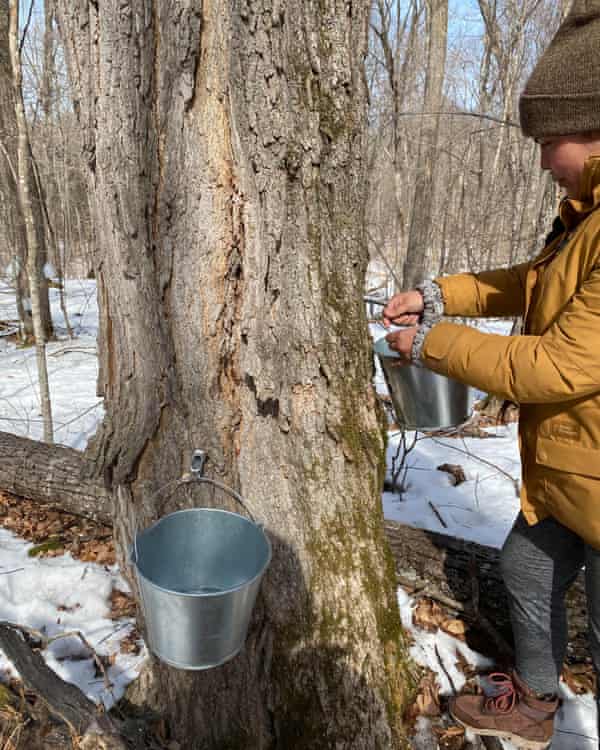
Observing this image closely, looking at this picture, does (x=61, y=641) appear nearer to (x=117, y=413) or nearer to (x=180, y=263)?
(x=117, y=413)

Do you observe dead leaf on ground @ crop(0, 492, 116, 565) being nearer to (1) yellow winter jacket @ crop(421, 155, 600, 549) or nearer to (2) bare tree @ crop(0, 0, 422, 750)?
(2) bare tree @ crop(0, 0, 422, 750)

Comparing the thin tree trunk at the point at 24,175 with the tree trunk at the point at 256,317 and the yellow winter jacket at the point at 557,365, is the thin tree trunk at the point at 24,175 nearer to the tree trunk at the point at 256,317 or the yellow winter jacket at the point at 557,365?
the tree trunk at the point at 256,317

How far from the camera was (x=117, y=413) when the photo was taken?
5.43 ft

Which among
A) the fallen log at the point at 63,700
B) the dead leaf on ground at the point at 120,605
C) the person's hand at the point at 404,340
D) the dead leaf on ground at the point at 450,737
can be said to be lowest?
the dead leaf on ground at the point at 120,605

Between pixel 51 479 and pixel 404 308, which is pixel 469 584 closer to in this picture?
pixel 404 308

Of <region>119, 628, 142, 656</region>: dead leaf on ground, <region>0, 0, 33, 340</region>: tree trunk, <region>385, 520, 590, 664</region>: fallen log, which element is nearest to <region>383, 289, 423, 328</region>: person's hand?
<region>385, 520, 590, 664</region>: fallen log

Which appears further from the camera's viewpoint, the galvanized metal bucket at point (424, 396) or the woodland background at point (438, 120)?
the woodland background at point (438, 120)

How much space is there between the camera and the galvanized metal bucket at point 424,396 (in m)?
1.85

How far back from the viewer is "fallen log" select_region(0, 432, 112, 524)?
10.5ft

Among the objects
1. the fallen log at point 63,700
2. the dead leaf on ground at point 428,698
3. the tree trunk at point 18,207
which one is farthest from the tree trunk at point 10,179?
the dead leaf on ground at point 428,698

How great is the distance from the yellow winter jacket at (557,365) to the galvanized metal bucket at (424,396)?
14.8 inches

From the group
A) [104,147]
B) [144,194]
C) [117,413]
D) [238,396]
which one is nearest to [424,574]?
[238,396]

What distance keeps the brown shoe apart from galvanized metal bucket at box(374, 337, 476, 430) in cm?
93

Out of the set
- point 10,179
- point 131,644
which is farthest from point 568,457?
point 10,179
